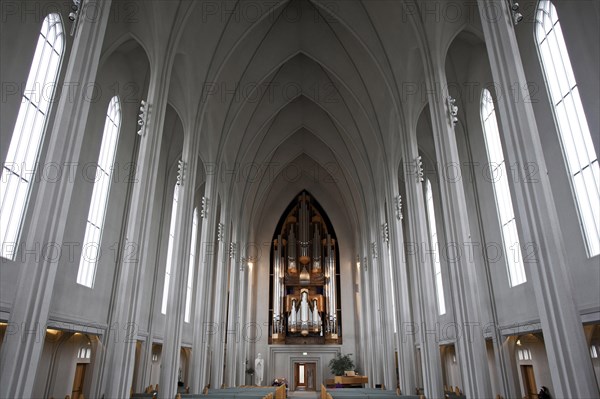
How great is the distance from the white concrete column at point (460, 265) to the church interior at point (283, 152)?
0.06m

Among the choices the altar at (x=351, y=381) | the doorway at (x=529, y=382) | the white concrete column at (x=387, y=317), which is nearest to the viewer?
the doorway at (x=529, y=382)

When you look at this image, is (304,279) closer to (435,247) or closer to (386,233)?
(386,233)

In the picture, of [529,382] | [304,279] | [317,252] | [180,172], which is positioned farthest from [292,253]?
[529,382]

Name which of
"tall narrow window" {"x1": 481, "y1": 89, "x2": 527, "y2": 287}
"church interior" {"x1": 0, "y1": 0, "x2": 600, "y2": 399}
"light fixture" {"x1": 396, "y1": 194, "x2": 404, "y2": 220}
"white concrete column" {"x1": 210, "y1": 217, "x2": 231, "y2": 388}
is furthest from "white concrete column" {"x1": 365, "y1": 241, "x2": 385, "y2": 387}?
"tall narrow window" {"x1": 481, "y1": 89, "x2": 527, "y2": 287}

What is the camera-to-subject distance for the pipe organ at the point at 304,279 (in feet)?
91.0

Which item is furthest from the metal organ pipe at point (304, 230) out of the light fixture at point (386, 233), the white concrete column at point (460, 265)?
the white concrete column at point (460, 265)

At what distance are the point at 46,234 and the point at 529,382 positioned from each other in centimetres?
1326

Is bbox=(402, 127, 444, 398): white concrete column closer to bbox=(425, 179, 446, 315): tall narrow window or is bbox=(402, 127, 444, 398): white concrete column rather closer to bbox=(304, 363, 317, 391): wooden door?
bbox=(425, 179, 446, 315): tall narrow window

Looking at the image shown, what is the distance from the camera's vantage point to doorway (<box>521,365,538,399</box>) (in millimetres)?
12086

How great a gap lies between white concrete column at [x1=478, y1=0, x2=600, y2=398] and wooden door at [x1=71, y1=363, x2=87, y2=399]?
13185 millimetres

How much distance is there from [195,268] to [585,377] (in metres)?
18.4

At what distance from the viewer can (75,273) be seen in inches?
476

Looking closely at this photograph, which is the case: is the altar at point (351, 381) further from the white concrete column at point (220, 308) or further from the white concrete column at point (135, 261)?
the white concrete column at point (135, 261)

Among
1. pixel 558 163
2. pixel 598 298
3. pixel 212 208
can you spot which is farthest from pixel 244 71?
pixel 598 298
